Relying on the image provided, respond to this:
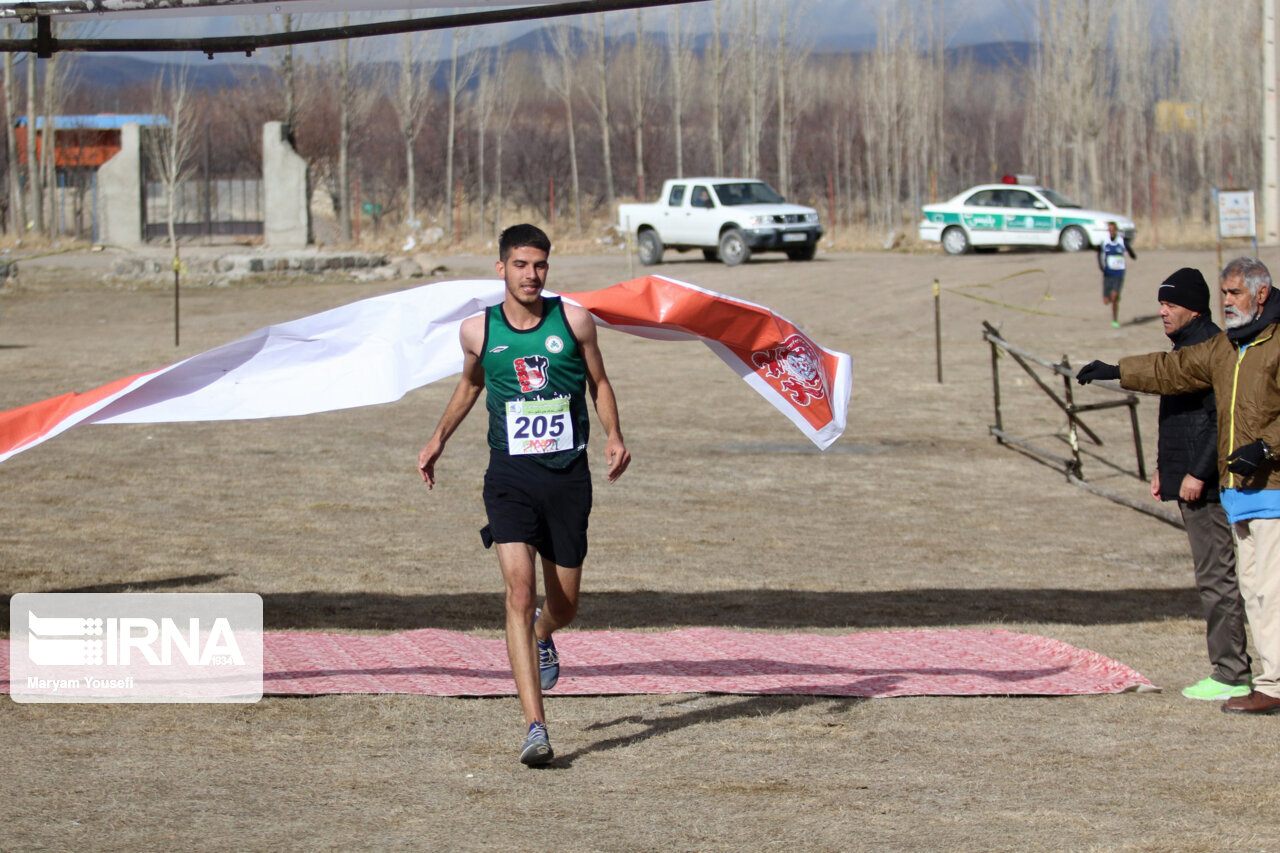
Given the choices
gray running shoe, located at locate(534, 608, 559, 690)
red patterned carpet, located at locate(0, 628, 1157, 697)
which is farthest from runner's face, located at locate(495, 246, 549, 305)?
red patterned carpet, located at locate(0, 628, 1157, 697)

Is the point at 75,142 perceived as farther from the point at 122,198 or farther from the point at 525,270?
the point at 525,270

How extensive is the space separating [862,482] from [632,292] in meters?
6.90

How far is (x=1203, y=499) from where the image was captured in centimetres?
662

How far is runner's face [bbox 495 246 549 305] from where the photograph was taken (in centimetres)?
547

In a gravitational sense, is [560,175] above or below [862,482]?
above

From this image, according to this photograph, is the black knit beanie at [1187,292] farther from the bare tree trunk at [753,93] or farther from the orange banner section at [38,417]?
the bare tree trunk at [753,93]

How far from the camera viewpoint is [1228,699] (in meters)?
6.53

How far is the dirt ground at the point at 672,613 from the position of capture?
4848 millimetres

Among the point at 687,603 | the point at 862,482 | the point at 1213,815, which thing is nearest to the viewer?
the point at 1213,815

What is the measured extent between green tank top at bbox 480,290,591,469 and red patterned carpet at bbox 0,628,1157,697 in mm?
1451

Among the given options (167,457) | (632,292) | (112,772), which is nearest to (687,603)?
(632,292)

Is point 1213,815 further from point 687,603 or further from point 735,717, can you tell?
point 687,603

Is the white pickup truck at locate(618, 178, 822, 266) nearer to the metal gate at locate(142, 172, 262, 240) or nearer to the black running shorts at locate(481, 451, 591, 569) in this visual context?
A: the metal gate at locate(142, 172, 262, 240)

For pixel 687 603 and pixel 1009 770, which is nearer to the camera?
pixel 1009 770
